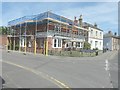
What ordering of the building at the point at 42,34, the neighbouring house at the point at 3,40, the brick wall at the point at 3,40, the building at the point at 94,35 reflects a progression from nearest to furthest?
1. the building at the point at 42,34
2. the neighbouring house at the point at 3,40
3. the brick wall at the point at 3,40
4. the building at the point at 94,35

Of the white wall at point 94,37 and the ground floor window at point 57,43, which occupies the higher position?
the white wall at point 94,37

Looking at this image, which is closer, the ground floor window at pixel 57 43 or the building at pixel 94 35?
the ground floor window at pixel 57 43

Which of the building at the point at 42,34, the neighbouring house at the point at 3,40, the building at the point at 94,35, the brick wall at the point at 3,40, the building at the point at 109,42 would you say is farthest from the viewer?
the building at the point at 109,42

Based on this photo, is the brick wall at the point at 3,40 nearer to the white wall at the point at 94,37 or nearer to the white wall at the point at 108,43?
the white wall at the point at 94,37

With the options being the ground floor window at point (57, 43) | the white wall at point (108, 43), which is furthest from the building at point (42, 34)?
the white wall at point (108, 43)

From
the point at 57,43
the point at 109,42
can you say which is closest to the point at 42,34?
the point at 57,43

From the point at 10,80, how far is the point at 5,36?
118 feet

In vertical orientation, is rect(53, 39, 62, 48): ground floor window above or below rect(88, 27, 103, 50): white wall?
below

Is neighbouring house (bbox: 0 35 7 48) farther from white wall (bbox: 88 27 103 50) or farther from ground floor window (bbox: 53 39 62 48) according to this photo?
white wall (bbox: 88 27 103 50)

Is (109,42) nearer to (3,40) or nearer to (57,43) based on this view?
(57,43)

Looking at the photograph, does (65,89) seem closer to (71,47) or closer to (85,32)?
(71,47)

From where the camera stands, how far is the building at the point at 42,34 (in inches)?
1538

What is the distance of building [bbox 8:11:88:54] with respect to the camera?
3906 centimetres

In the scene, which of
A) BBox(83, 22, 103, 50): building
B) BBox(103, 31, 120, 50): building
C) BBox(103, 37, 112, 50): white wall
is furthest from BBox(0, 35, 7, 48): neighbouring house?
BBox(103, 37, 112, 50): white wall
